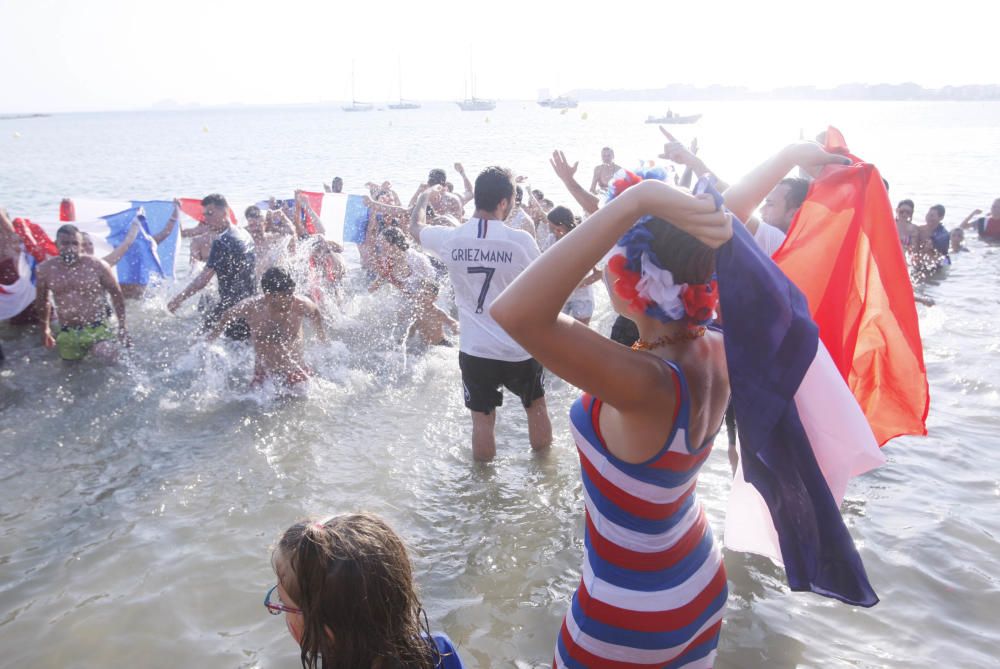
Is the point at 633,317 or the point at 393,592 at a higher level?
the point at 633,317

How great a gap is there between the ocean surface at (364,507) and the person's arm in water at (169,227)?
1.46 m

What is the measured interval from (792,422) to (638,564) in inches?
22.1

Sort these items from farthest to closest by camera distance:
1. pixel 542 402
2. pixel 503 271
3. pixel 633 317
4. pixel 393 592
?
1. pixel 542 402
2. pixel 503 271
3. pixel 633 317
4. pixel 393 592

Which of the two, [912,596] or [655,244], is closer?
[655,244]

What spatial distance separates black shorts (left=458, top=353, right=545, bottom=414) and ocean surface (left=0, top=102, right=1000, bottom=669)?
658mm

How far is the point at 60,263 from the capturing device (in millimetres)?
7520

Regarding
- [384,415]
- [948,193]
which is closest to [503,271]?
[384,415]

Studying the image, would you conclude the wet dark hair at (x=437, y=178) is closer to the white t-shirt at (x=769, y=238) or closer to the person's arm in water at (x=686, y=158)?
the white t-shirt at (x=769, y=238)

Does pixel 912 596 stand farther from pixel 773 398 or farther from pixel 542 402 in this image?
pixel 773 398

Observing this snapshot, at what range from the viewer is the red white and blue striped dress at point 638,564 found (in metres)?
1.81

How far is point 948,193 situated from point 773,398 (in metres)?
24.5

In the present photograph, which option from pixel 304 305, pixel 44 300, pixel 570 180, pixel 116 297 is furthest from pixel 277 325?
pixel 570 180

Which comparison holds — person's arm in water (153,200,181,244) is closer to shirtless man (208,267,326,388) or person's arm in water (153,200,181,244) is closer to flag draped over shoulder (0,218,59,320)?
flag draped over shoulder (0,218,59,320)

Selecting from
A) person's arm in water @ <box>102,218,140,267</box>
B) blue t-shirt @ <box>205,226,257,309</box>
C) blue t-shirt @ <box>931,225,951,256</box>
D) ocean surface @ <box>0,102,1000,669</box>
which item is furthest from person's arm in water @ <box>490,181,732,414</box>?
blue t-shirt @ <box>931,225,951,256</box>
